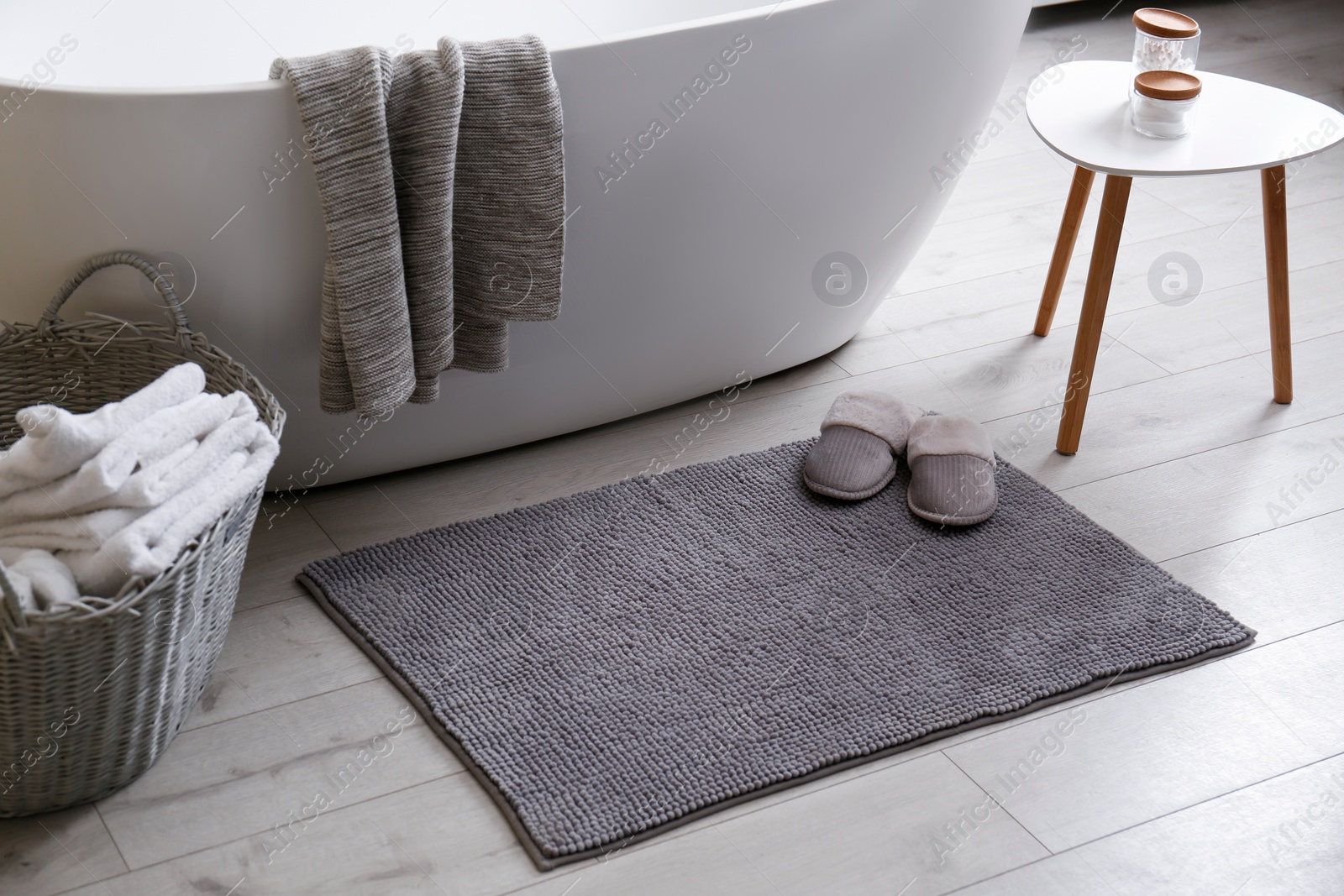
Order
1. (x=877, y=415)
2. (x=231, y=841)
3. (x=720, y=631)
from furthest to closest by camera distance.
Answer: (x=877, y=415) < (x=720, y=631) < (x=231, y=841)

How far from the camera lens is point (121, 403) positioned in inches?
45.5

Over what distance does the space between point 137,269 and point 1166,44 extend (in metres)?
1.38

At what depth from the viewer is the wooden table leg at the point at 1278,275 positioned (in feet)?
5.69

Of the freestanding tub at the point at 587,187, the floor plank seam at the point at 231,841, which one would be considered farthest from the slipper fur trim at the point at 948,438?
the floor plank seam at the point at 231,841

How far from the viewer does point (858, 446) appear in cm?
173

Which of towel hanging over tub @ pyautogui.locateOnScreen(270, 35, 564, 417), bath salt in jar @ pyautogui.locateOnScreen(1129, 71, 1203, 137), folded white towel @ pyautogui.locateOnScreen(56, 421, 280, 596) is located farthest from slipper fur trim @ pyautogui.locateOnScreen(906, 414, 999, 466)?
folded white towel @ pyautogui.locateOnScreen(56, 421, 280, 596)

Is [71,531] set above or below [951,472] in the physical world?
above

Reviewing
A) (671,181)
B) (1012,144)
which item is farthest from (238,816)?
(1012,144)

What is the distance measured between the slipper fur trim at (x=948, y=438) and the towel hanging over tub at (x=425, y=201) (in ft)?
1.86

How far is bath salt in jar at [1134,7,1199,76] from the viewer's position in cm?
171

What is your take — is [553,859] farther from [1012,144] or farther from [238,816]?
[1012,144]

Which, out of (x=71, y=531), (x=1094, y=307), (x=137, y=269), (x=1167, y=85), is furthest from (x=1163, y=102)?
(x=71, y=531)

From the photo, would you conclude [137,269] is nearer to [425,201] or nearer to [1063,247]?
[425,201]

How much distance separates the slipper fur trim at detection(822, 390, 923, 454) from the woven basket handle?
2.89 feet
